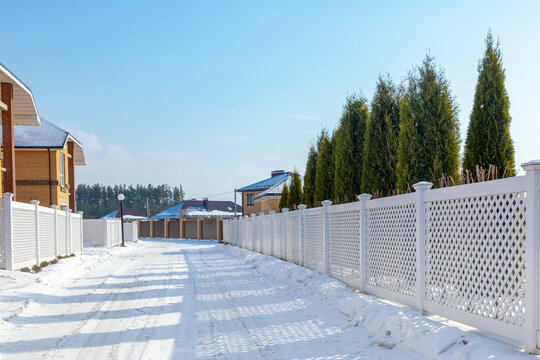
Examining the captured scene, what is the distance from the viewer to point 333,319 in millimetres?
5852

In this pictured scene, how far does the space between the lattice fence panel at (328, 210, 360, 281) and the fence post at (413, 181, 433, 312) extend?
198cm

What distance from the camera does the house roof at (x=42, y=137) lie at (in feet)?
67.6

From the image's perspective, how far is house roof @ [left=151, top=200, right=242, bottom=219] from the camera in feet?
157

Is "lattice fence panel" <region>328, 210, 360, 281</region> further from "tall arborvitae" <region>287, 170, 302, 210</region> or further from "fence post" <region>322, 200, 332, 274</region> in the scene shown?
"tall arborvitae" <region>287, 170, 302, 210</region>

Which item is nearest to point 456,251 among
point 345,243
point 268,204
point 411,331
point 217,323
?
point 411,331

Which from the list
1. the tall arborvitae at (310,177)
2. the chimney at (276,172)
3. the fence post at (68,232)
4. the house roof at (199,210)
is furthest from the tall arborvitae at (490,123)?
the house roof at (199,210)

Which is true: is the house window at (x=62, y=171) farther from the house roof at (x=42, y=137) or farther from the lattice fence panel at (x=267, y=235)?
the lattice fence panel at (x=267, y=235)

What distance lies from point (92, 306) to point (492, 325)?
18.8 ft

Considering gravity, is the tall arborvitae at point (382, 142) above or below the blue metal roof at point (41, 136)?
below

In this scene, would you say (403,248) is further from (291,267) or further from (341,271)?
(291,267)

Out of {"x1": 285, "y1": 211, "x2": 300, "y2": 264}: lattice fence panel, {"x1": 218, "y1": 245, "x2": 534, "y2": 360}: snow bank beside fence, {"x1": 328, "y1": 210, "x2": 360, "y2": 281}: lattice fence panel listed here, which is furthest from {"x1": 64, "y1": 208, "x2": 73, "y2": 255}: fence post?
{"x1": 218, "y1": 245, "x2": 534, "y2": 360}: snow bank beside fence

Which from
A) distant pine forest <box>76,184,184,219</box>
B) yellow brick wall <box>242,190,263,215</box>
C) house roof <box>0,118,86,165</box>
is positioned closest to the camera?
house roof <box>0,118,86,165</box>

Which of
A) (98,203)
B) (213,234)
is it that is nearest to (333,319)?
(213,234)

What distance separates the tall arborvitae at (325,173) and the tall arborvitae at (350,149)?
2.11m
